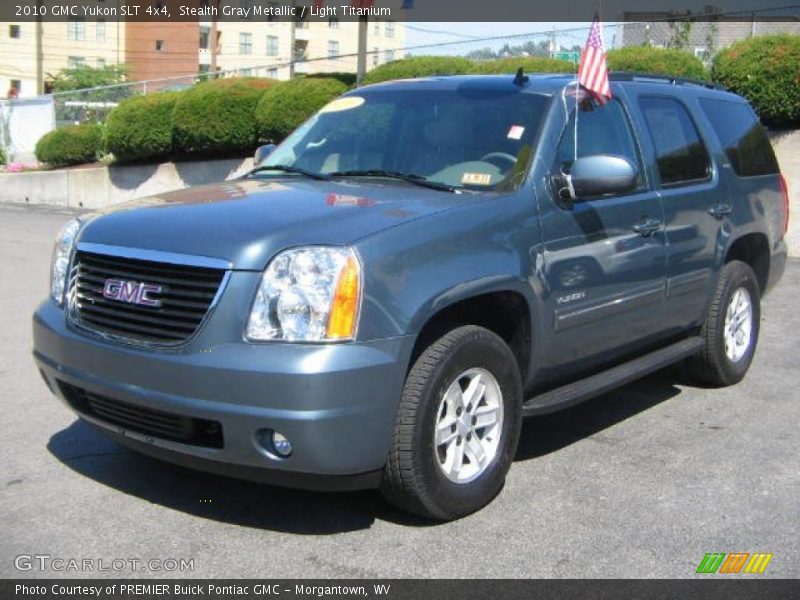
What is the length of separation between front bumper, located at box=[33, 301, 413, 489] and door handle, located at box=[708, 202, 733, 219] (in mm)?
2974

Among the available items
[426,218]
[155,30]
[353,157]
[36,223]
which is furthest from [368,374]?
[155,30]

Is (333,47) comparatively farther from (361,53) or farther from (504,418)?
(504,418)

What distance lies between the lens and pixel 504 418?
A: 420 centimetres

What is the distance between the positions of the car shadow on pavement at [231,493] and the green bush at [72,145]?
19302 millimetres

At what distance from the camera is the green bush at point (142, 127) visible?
770 inches

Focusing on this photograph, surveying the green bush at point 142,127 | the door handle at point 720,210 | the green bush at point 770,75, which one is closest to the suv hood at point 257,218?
the door handle at point 720,210

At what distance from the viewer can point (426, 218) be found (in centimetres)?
388

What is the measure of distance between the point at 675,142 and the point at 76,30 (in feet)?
217

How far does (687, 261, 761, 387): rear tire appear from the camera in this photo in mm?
6012

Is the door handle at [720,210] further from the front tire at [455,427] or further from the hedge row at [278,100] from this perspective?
the hedge row at [278,100]

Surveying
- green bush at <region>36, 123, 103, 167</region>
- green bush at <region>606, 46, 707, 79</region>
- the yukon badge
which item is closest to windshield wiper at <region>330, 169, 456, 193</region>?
the yukon badge

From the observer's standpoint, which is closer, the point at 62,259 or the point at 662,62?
the point at 62,259

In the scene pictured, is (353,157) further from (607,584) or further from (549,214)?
(607,584)

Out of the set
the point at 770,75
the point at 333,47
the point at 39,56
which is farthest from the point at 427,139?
the point at 333,47
